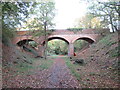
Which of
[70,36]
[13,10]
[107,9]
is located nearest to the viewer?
[13,10]

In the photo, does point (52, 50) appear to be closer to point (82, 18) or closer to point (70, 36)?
point (82, 18)

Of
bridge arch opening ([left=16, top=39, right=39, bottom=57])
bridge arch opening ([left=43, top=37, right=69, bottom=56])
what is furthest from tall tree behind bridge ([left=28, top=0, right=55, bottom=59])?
bridge arch opening ([left=43, top=37, right=69, bottom=56])

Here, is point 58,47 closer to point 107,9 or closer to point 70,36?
point 70,36

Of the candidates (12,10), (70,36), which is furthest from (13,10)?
(70,36)

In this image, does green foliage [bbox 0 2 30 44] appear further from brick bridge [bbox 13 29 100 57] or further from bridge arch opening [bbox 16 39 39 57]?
brick bridge [bbox 13 29 100 57]

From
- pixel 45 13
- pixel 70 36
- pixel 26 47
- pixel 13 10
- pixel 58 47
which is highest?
pixel 45 13

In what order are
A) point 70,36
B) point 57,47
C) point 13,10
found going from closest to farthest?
point 13,10
point 70,36
point 57,47

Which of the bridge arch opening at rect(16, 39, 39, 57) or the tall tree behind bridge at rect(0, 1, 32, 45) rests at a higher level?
the tall tree behind bridge at rect(0, 1, 32, 45)

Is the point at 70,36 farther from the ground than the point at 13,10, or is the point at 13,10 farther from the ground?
the point at 13,10

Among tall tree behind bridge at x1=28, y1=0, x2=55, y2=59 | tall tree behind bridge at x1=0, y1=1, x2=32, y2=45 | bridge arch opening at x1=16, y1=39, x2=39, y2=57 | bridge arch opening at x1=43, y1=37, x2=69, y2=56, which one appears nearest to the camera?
tall tree behind bridge at x1=0, y1=1, x2=32, y2=45

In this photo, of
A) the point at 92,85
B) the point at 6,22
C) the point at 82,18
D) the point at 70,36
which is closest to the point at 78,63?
the point at 92,85

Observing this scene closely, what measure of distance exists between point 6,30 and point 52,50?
3000cm

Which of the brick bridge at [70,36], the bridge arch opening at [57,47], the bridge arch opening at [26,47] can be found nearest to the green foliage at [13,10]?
the bridge arch opening at [26,47]

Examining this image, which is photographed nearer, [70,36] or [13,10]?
[13,10]
